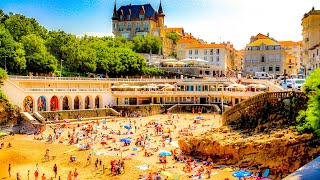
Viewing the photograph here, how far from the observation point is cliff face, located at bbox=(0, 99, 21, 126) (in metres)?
47.3

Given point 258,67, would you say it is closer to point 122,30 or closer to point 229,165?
point 122,30

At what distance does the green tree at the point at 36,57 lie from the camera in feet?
205

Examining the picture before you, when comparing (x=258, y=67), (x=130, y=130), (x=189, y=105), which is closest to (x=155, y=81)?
(x=189, y=105)

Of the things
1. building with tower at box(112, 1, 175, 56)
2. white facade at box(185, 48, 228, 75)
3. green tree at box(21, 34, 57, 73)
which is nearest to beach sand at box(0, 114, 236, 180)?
green tree at box(21, 34, 57, 73)

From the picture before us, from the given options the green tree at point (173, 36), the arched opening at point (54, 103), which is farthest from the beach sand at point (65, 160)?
the green tree at point (173, 36)

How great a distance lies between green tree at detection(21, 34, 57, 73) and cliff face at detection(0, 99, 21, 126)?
A: 14634 mm

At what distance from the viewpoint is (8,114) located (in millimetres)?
48000

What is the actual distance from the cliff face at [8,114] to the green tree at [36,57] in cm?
1463

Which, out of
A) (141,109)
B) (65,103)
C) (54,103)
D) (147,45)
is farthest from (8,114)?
(147,45)

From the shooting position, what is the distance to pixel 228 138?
104 feet

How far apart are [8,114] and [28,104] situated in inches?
257

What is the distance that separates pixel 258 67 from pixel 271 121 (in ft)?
217

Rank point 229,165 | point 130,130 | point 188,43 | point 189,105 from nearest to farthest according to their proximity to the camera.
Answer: point 229,165
point 130,130
point 189,105
point 188,43

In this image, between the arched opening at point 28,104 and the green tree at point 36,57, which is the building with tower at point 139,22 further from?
the arched opening at point 28,104
